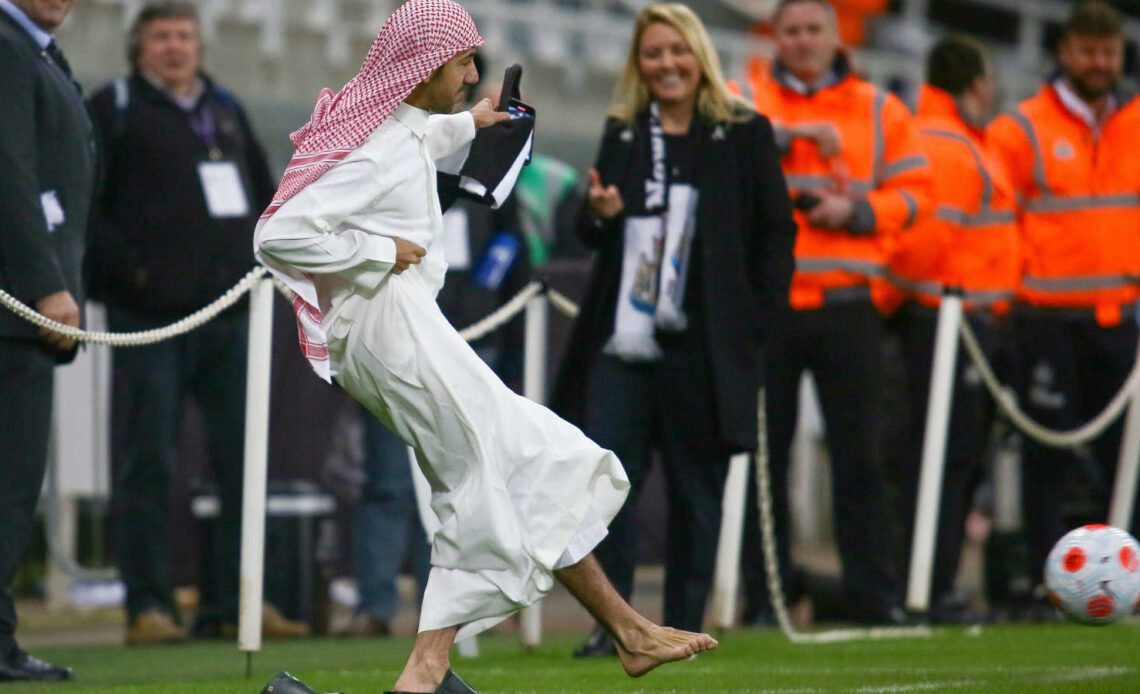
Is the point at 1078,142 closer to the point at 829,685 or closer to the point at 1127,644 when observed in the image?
the point at 1127,644

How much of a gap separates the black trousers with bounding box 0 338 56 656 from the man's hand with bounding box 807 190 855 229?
11.2 ft

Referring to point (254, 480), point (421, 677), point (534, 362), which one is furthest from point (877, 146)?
point (421, 677)

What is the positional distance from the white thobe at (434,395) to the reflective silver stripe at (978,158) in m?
5.08

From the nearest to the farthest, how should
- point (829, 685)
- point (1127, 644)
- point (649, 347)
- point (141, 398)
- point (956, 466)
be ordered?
point (829, 685), point (649, 347), point (1127, 644), point (141, 398), point (956, 466)

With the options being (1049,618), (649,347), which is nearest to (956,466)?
(1049,618)

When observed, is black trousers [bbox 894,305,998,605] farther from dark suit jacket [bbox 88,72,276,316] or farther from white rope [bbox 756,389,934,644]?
dark suit jacket [bbox 88,72,276,316]

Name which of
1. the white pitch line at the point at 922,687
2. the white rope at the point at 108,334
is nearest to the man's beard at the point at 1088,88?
the white pitch line at the point at 922,687

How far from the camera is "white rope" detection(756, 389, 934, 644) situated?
9.05m

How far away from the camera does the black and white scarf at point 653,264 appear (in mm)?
7965

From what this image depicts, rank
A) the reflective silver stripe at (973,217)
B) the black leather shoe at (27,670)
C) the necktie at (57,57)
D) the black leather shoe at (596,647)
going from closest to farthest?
the black leather shoe at (27,670) < the necktie at (57,57) < the black leather shoe at (596,647) < the reflective silver stripe at (973,217)

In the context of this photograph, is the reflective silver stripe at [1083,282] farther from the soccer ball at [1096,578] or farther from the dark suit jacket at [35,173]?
the dark suit jacket at [35,173]

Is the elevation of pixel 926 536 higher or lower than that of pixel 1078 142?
lower

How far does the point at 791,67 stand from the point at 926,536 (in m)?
2.11

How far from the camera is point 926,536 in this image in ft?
32.2
